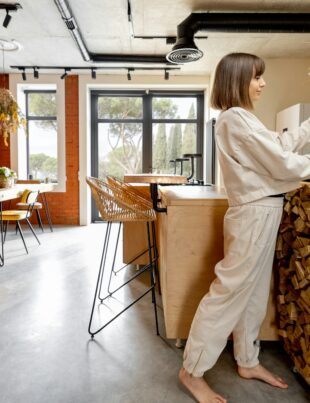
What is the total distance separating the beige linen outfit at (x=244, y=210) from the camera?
1.20m

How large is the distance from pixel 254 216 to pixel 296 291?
0.50 meters

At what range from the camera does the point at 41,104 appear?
6328 mm

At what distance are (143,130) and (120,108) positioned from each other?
2.17 feet

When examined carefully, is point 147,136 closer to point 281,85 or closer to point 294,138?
point 281,85

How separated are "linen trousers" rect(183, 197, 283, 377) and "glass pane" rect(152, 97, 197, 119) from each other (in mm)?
5406

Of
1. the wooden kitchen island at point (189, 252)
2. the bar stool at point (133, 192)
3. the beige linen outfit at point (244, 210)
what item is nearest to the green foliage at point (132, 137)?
the bar stool at point (133, 192)

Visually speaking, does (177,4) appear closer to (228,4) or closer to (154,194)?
(228,4)

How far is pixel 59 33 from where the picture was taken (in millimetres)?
4258

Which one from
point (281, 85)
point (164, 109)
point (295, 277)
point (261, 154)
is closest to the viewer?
point (261, 154)

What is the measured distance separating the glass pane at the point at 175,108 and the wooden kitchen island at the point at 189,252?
5.14 metres

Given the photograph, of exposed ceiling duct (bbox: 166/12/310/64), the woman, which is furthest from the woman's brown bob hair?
exposed ceiling duct (bbox: 166/12/310/64)

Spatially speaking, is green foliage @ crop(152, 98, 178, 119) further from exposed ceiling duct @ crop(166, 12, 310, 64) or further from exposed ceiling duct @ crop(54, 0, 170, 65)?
exposed ceiling duct @ crop(166, 12, 310, 64)

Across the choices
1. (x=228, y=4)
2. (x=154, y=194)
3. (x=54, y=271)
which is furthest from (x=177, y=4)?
(x=54, y=271)

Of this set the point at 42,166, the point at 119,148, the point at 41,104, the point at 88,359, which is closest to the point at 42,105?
the point at 41,104
